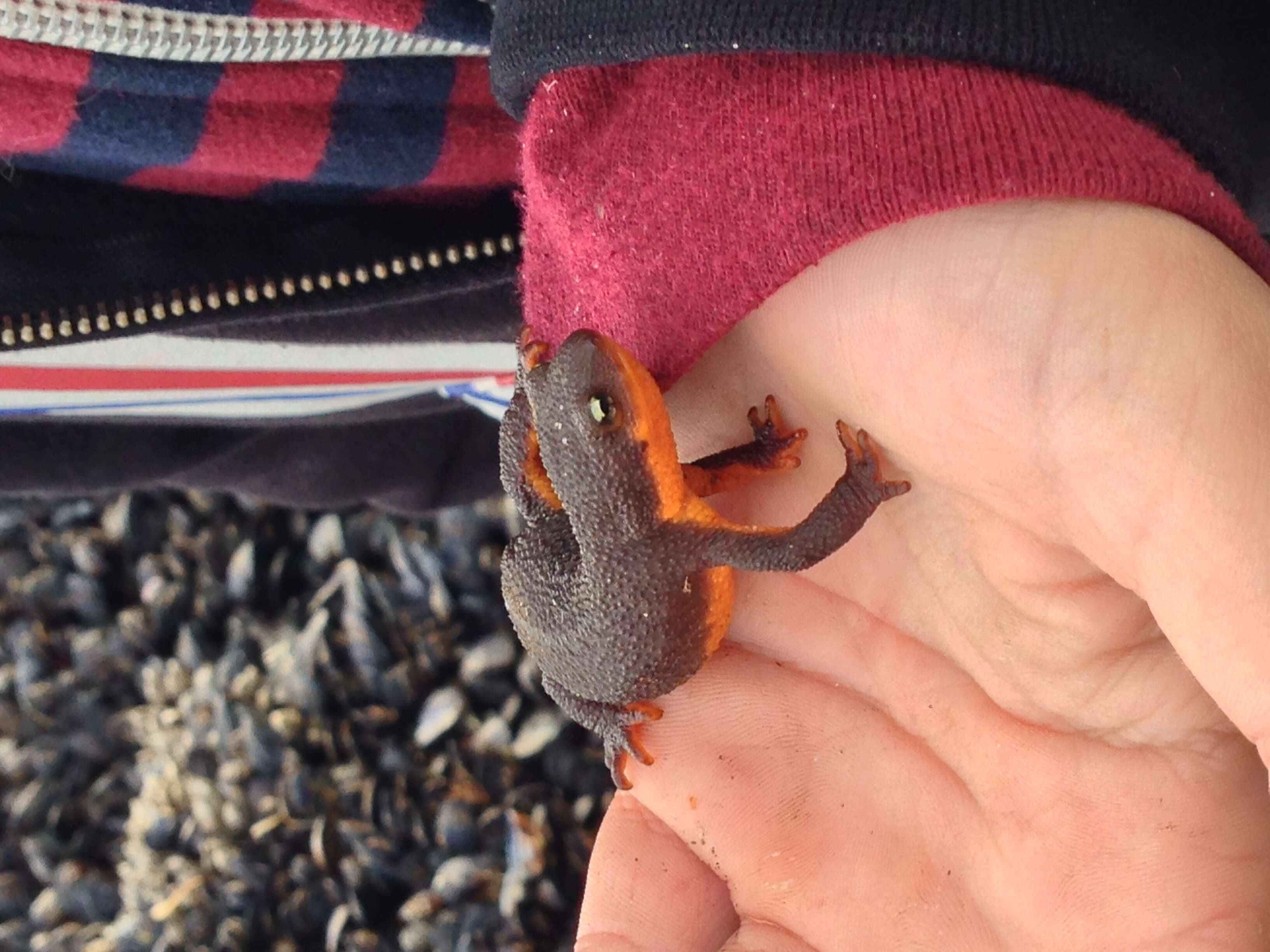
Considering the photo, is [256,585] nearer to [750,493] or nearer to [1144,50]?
[750,493]

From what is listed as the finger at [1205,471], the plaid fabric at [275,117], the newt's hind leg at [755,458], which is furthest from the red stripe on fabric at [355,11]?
the finger at [1205,471]

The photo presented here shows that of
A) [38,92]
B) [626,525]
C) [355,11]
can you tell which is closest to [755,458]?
[626,525]

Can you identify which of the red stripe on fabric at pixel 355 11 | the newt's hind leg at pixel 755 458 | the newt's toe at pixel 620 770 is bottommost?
the newt's toe at pixel 620 770

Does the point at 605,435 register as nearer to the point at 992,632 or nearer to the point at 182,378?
the point at 992,632

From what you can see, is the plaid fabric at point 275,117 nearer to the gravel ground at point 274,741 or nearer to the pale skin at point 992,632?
the pale skin at point 992,632

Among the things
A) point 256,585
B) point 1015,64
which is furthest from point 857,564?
point 256,585
